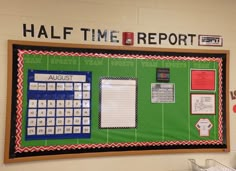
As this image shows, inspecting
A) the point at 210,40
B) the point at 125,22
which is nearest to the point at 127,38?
the point at 125,22

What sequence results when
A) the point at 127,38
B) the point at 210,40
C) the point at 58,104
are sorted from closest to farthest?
the point at 58,104, the point at 127,38, the point at 210,40

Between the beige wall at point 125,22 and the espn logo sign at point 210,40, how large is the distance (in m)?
0.04

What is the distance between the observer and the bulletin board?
1758 millimetres

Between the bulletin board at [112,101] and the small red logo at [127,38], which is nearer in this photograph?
the bulletin board at [112,101]

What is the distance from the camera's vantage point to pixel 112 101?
1.89 metres

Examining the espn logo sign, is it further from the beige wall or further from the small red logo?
the small red logo

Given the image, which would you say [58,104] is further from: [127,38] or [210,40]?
[210,40]

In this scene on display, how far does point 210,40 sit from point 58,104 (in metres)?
1.33

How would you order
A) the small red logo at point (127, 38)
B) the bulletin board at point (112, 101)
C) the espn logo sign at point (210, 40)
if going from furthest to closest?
the espn logo sign at point (210, 40) < the small red logo at point (127, 38) < the bulletin board at point (112, 101)

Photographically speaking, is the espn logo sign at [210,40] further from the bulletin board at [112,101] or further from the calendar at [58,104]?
the calendar at [58,104]

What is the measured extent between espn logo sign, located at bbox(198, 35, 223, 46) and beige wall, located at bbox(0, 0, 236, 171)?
0.12ft

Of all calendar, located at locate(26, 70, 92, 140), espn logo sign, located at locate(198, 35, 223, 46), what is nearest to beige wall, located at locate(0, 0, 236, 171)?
espn logo sign, located at locate(198, 35, 223, 46)

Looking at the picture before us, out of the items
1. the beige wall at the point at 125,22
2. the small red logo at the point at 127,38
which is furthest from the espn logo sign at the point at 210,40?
the small red logo at the point at 127,38

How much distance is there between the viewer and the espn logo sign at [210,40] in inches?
80.0
